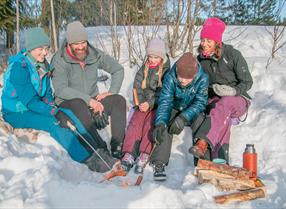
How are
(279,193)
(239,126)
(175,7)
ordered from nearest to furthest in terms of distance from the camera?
(279,193), (239,126), (175,7)

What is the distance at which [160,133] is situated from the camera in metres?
3.74

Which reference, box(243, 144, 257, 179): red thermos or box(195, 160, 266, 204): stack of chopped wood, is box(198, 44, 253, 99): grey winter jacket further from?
box(195, 160, 266, 204): stack of chopped wood

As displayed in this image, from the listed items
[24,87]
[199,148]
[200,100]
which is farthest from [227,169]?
Result: [24,87]

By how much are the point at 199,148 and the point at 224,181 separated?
1.44 ft

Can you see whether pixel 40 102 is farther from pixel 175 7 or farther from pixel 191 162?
pixel 175 7

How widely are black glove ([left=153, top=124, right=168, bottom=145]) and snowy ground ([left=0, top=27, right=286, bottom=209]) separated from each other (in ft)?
1.16

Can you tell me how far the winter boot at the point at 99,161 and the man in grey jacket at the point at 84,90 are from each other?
0.50 ft

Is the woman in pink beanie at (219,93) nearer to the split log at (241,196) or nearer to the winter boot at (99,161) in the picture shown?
the split log at (241,196)

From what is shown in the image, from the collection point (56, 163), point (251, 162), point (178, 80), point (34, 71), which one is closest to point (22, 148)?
point (56, 163)

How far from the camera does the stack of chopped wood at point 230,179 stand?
10.1 ft

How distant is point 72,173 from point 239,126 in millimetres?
2247

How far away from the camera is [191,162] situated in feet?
13.6

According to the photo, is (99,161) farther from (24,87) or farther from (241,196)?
(241,196)

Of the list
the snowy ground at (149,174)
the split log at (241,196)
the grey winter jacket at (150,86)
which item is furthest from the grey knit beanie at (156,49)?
the split log at (241,196)
